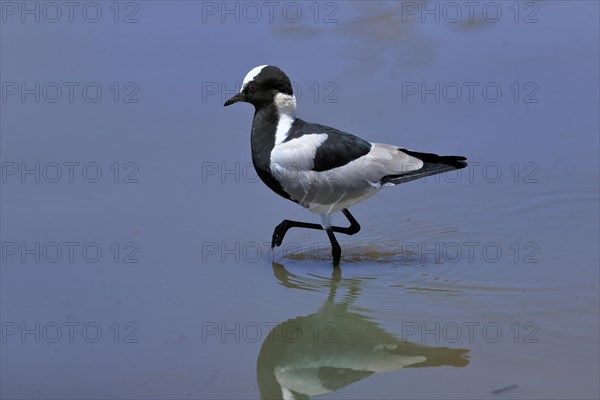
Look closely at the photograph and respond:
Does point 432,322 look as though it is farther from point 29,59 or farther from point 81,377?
point 29,59

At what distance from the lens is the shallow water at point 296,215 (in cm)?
722

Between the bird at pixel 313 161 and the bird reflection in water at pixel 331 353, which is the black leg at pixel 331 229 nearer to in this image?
the bird at pixel 313 161

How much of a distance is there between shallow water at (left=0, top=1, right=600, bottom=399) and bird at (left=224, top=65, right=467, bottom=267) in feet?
1.43

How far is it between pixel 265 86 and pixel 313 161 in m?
0.66

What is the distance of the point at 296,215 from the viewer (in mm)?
9586

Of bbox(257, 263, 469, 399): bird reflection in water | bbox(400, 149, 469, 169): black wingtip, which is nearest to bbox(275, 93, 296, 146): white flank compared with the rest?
bbox(400, 149, 469, 169): black wingtip

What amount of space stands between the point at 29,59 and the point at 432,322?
223 inches

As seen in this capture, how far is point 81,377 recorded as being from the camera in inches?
278

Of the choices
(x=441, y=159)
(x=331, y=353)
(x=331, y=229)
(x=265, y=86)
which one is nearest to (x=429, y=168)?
(x=441, y=159)

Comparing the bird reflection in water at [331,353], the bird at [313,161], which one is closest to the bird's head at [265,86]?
the bird at [313,161]

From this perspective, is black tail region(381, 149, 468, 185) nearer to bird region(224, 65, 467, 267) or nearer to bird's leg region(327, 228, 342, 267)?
bird region(224, 65, 467, 267)

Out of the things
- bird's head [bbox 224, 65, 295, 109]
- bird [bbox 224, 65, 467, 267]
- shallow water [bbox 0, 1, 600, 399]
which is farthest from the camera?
bird's head [bbox 224, 65, 295, 109]

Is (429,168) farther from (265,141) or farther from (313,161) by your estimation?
(265,141)

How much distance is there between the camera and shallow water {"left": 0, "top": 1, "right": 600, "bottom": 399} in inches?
284
